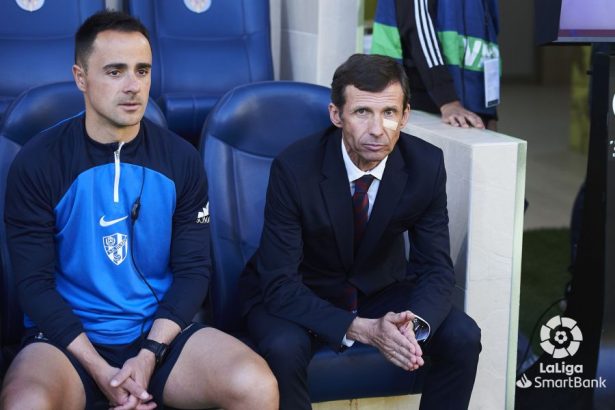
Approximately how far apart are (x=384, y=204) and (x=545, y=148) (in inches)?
206

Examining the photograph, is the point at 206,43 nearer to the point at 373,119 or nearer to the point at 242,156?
the point at 242,156

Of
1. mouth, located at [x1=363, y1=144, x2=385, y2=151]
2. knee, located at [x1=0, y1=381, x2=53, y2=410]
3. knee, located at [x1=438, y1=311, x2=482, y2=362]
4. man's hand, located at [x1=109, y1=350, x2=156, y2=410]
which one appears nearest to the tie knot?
mouth, located at [x1=363, y1=144, x2=385, y2=151]

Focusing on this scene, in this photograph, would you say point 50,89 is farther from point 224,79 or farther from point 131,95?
point 224,79

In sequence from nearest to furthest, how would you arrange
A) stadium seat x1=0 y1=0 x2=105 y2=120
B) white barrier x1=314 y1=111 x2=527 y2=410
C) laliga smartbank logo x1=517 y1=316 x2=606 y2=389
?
1. white barrier x1=314 y1=111 x2=527 y2=410
2. laliga smartbank logo x1=517 y1=316 x2=606 y2=389
3. stadium seat x1=0 y1=0 x2=105 y2=120

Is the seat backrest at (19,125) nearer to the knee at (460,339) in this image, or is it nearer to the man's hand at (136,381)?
the man's hand at (136,381)

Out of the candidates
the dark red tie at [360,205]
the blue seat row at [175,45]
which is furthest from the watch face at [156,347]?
the blue seat row at [175,45]

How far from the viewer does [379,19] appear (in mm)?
3355

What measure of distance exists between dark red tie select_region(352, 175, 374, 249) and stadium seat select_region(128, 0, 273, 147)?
1277 mm

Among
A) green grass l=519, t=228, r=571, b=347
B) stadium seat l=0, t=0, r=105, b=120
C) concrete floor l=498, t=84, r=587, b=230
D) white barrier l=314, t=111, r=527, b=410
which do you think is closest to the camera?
white barrier l=314, t=111, r=527, b=410

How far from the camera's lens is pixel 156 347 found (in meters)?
2.35

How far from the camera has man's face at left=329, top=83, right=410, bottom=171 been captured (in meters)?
2.57

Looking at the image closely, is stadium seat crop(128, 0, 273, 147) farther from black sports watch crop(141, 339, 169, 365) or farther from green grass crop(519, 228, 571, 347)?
black sports watch crop(141, 339, 169, 365)

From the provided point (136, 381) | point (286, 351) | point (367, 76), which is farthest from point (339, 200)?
point (136, 381)

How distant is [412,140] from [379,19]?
0.75 metres
